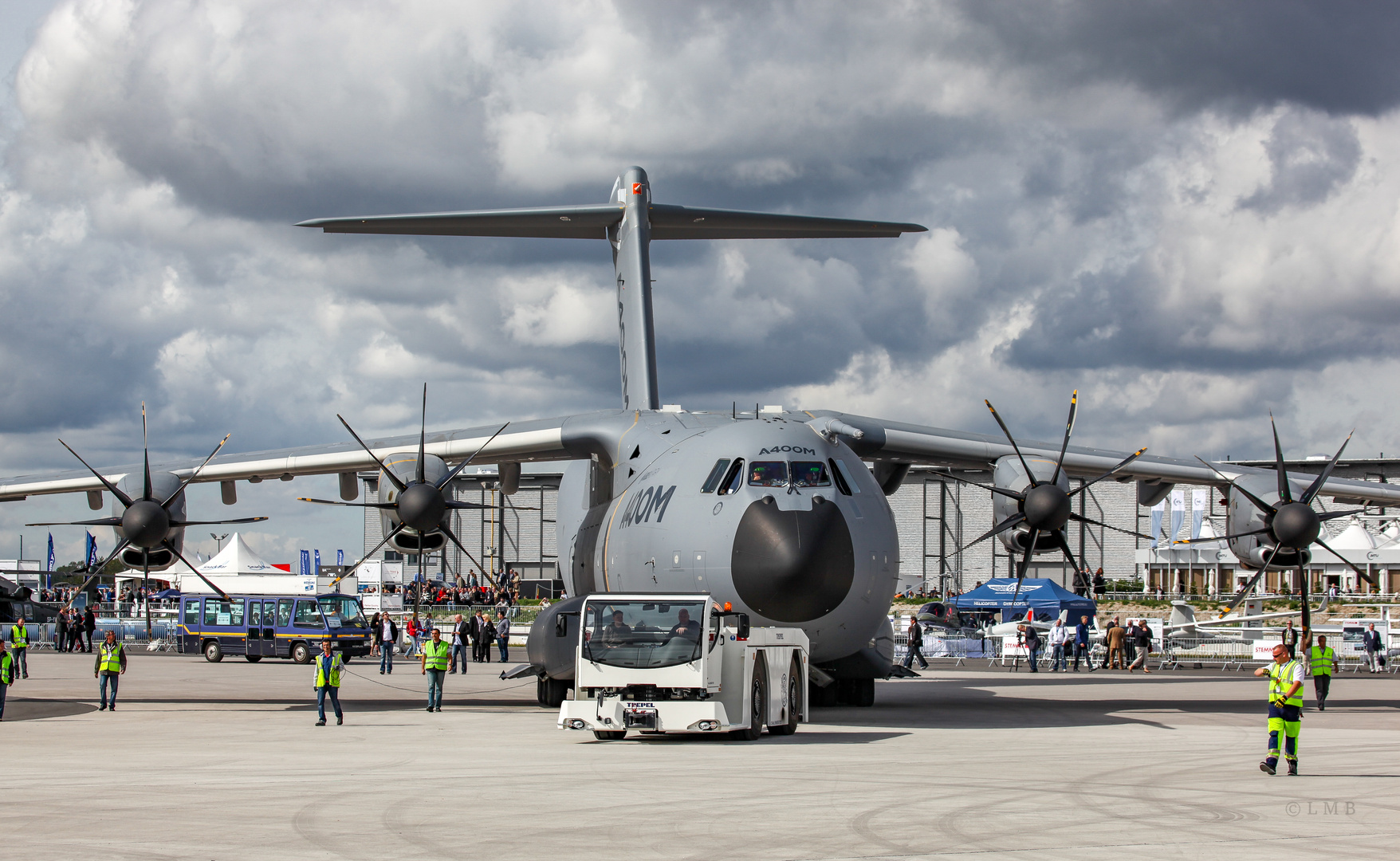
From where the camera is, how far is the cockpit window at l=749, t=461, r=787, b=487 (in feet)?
51.5

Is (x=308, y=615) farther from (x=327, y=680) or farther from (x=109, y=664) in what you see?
(x=327, y=680)

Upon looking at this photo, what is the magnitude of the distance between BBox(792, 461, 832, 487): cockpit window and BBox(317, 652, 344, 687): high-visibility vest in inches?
267

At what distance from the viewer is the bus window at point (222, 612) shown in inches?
1538

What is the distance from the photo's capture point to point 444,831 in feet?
28.9

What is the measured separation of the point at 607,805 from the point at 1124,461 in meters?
13.8

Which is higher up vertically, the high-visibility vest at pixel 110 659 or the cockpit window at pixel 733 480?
the cockpit window at pixel 733 480

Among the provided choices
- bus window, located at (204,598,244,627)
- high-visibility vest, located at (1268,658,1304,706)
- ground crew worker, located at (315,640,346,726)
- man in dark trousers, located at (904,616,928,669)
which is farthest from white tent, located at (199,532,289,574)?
high-visibility vest, located at (1268,658,1304,706)

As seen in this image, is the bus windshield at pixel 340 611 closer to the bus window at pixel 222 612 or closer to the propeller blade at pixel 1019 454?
the bus window at pixel 222 612

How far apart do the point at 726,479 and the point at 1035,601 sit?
99.3 ft

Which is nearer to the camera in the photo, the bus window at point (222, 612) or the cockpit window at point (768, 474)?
the cockpit window at point (768, 474)

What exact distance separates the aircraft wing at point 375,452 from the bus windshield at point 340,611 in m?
15.1

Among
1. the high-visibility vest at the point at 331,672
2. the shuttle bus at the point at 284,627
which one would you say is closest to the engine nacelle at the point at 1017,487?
the high-visibility vest at the point at 331,672

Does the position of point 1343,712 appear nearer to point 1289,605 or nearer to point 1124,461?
point 1124,461

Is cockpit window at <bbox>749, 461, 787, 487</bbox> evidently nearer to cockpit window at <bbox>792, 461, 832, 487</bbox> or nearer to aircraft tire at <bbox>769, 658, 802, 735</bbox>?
cockpit window at <bbox>792, 461, 832, 487</bbox>
